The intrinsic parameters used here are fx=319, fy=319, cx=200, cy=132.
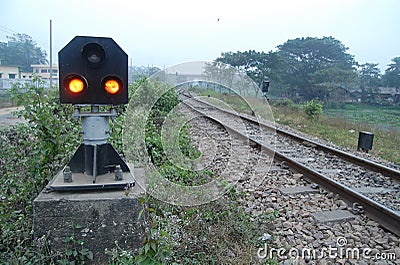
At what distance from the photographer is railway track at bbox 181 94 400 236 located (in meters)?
3.34

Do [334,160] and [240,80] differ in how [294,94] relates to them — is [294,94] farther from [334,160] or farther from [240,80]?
[240,80]

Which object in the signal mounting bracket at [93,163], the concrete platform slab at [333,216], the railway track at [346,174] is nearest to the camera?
the signal mounting bracket at [93,163]

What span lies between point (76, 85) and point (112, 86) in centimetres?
21

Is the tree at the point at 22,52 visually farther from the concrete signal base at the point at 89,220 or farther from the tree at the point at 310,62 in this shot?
the tree at the point at 310,62

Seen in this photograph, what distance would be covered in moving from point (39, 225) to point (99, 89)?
2.98ft

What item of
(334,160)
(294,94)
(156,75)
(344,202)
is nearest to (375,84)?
(294,94)

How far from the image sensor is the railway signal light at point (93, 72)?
1.89 metres

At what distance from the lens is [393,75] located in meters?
27.6

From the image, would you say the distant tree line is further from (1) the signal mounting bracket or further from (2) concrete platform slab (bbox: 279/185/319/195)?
(1) the signal mounting bracket

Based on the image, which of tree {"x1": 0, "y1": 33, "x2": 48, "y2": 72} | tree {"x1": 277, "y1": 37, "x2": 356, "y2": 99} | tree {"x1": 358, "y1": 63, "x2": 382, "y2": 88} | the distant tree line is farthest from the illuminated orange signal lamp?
tree {"x1": 358, "y1": 63, "x2": 382, "y2": 88}

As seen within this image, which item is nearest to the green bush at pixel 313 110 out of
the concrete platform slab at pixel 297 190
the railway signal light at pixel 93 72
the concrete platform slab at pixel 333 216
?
the concrete platform slab at pixel 297 190

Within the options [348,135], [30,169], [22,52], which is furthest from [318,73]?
[30,169]

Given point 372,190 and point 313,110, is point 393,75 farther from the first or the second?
point 372,190

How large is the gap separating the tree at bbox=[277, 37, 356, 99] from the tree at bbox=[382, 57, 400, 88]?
3.13 m
